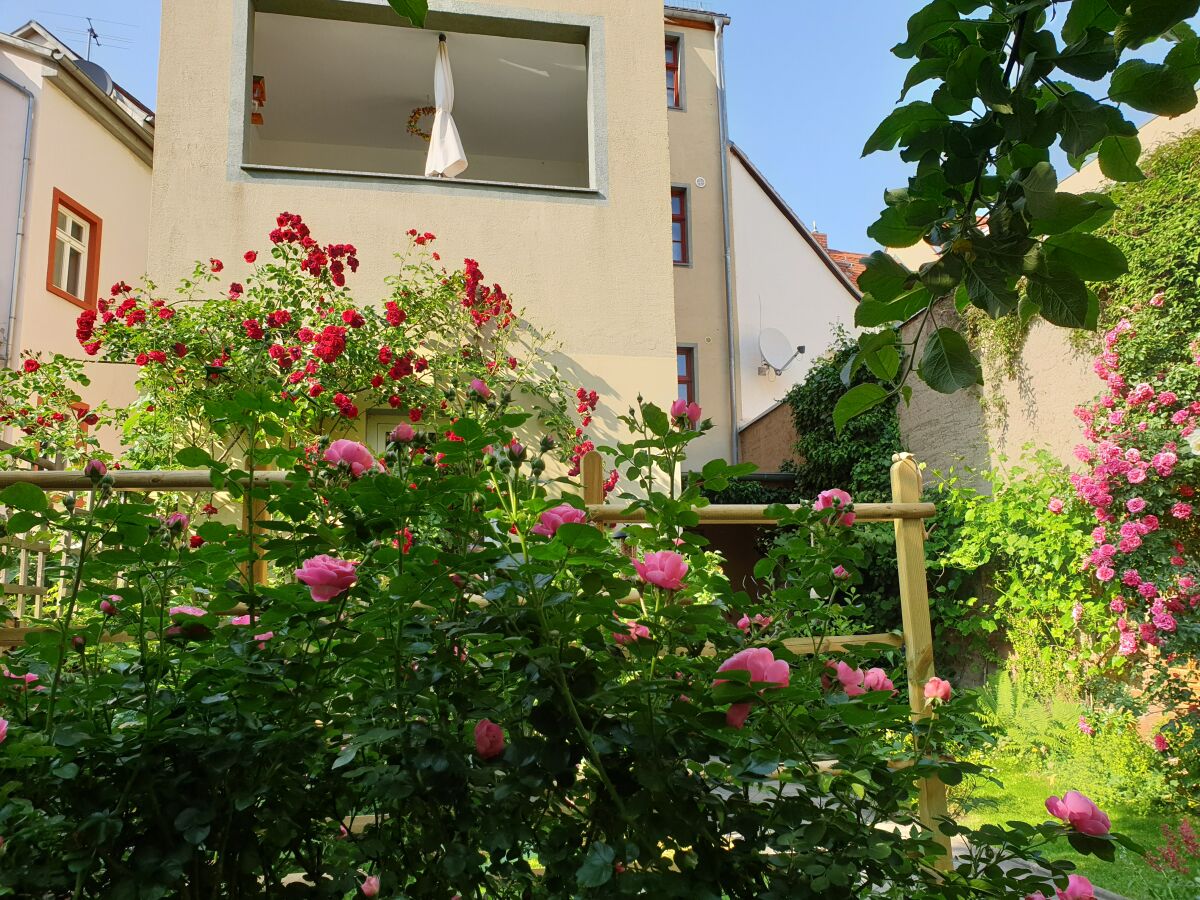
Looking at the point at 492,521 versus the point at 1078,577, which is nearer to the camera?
the point at 492,521

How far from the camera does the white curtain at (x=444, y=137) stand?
20.2ft

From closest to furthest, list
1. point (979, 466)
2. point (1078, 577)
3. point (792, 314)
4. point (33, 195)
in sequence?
point (1078, 577) < point (979, 466) < point (33, 195) < point (792, 314)

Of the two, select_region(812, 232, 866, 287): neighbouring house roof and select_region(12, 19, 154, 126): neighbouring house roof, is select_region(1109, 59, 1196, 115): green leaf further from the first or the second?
select_region(812, 232, 866, 287): neighbouring house roof

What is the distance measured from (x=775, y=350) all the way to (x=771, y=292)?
1.04 m

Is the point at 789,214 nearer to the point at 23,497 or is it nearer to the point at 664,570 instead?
the point at 664,570

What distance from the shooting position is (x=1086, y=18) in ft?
2.39

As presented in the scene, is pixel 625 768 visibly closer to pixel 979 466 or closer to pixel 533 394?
pixel 533 394

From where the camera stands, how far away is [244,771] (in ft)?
3.60

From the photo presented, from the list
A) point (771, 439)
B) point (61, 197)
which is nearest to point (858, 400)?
point (771, 439)

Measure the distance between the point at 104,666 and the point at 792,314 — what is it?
11977 mm

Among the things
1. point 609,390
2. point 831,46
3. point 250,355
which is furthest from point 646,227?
point 250,355

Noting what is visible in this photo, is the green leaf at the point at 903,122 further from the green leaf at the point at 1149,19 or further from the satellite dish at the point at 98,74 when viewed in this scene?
the satellite dish at the point at 98,74

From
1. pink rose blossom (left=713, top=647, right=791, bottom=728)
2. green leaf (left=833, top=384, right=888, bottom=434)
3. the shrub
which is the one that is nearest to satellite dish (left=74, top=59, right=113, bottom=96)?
the shrub

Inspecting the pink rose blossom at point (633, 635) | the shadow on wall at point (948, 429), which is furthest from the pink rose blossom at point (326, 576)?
the shadow on wall at point (948, 429)
